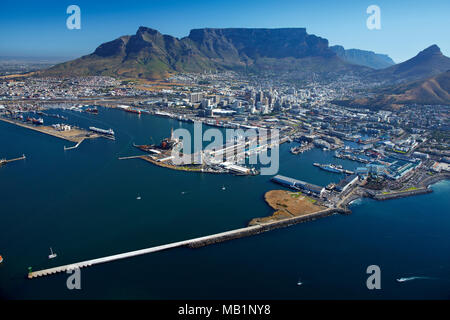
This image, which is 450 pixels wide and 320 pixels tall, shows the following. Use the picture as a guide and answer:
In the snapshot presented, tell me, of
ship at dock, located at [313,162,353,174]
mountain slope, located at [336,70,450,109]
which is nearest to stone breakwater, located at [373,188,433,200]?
ship at dock, located at [313,162,353,174]

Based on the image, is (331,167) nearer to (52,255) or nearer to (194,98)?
(52,255)

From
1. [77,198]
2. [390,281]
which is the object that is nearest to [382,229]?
[390,281]

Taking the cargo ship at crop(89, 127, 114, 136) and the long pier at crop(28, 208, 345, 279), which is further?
the cargo ship at crop(89, 127, 114, 136)

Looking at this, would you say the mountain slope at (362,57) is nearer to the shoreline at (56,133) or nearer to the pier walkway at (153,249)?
the shoreline at (56,133)

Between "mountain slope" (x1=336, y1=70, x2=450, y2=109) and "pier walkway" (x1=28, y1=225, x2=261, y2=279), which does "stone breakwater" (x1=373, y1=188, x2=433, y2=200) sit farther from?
"mountain slope" (x1=336, y1=70, x2=450, y2=109)
